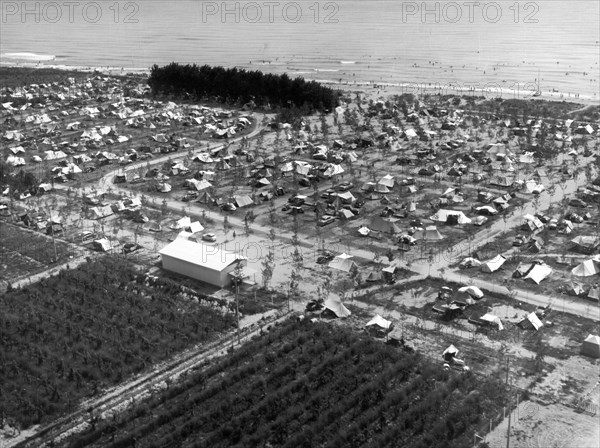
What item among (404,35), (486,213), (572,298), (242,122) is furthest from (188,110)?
(404,35)

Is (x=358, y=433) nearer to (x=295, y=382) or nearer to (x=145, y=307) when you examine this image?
(x=295, y=382)

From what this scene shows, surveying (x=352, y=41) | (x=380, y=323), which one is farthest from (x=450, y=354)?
(x=352, y=41)

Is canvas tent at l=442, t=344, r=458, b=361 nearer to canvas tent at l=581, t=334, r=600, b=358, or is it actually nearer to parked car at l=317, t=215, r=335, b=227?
canvas tent at l=581, t=334, r=600, b=358

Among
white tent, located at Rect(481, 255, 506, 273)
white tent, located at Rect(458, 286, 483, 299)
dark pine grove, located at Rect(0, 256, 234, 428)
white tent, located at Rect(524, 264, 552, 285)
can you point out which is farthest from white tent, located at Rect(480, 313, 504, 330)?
dark pine grove, located at Rect(0, 256, 234, 428)

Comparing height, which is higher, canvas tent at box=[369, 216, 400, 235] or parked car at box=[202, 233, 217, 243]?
canvas tent at box=[369, 216, 400, 235]

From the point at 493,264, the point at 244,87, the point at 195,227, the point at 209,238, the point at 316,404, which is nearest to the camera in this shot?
the point at 316,404

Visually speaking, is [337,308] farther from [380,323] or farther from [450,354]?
[450,354]

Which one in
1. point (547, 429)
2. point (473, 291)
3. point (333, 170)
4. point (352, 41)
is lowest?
point (547, 429)
